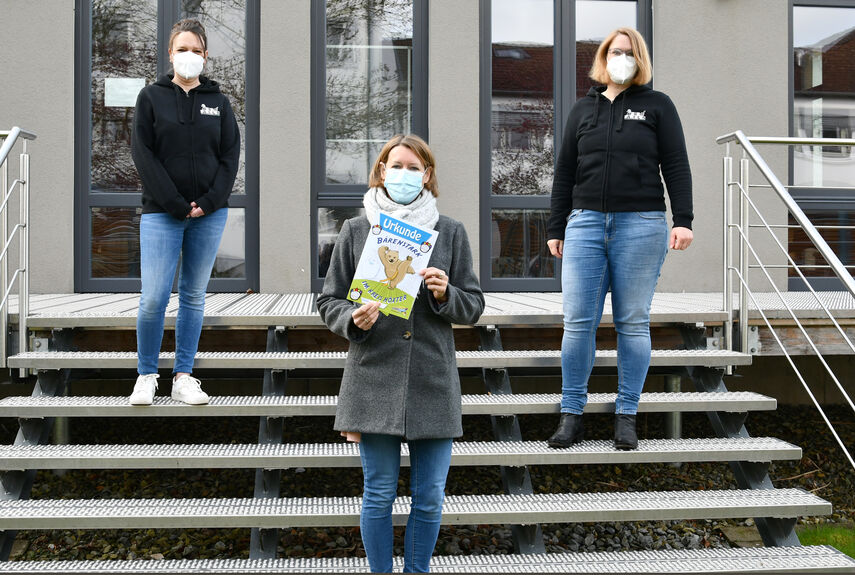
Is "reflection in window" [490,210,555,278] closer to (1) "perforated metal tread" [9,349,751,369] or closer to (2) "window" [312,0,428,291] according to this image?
(2) "window" [312,0,428,291]

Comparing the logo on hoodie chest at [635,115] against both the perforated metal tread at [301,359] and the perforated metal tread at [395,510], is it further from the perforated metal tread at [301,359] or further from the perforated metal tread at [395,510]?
the perforated metal tread at [395,510]

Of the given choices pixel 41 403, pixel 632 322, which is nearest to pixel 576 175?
pixel 632 322

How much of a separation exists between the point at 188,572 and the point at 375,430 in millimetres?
1027

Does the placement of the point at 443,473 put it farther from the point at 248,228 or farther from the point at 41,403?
the point at 248,228

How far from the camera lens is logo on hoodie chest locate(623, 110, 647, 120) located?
3.24 meters

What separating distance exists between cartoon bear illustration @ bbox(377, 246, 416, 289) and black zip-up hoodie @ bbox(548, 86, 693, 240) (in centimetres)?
129

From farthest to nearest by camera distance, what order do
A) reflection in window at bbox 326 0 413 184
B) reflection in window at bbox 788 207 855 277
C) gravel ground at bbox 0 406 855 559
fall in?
reflection in window at bbox 788 207 855 277 < reflection in window at bbox 326 0 413 184 < gravel ground at bbox 0 406 855 559

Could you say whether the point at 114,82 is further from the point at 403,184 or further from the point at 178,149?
the point at 403,184

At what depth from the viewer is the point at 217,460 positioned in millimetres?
3316

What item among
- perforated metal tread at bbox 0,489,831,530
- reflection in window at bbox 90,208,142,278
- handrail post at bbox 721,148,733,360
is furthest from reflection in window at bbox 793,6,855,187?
reflection in window at bbox 90,208,142,278

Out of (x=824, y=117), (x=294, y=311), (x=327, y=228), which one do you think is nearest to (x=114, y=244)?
(x=327, y=228)

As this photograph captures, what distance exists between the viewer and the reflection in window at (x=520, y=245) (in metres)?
6.32

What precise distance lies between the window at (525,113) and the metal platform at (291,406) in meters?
2.61

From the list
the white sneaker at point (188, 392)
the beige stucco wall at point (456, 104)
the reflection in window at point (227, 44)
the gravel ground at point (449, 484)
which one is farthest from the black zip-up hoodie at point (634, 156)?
the reflection in window at point (227, 44)
